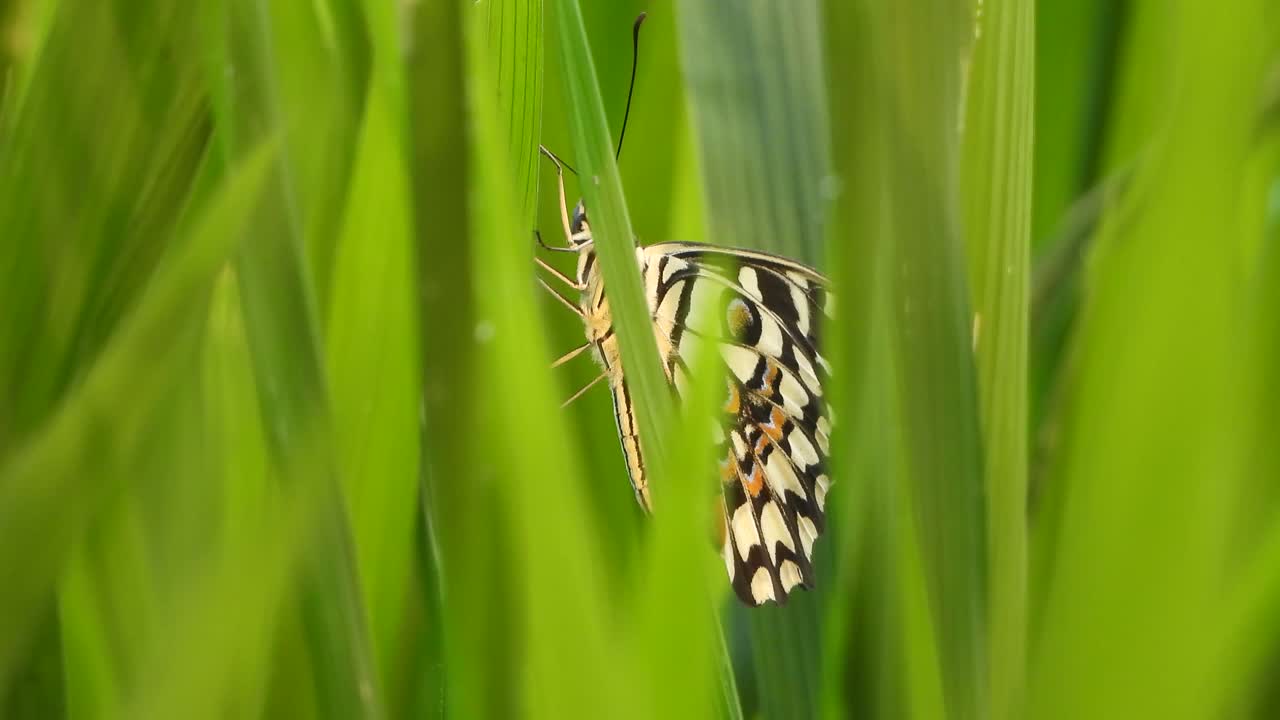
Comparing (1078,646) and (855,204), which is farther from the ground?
(855,204)

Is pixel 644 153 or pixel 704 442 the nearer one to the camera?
pixel 704 442

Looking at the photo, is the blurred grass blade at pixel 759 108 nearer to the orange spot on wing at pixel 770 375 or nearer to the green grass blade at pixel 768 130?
the green grass blade at pixel 768 130

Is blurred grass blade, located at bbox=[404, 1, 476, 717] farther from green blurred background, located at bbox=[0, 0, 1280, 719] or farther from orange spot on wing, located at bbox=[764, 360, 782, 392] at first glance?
orange spot on wing, located at bbox=[764, 360, 782, 392]

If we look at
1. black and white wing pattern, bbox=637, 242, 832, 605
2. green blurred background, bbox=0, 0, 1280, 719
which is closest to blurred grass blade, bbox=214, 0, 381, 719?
green blurred background, bbox=0, 0, 1280, 719

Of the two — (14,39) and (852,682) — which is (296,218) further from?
(852,682)

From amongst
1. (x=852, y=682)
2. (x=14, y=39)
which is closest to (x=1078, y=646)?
(x=852, y=682)

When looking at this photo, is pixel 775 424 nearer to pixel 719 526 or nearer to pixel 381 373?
pixel 719 526

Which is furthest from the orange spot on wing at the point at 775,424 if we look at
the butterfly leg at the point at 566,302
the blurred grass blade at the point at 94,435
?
the blurred grass blade at the point at 94,435

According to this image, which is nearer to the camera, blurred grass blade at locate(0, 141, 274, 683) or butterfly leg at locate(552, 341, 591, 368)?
blurred grass blade at locate(0, 141, 274, 683)
